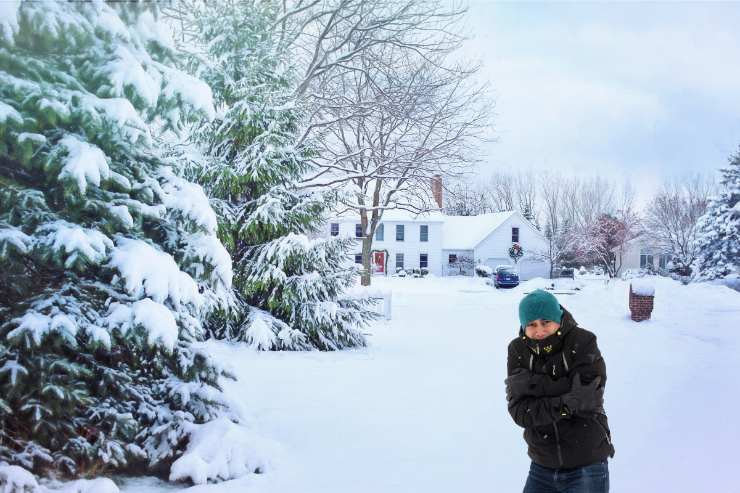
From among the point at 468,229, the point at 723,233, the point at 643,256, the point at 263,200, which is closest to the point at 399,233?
the point at 468,229

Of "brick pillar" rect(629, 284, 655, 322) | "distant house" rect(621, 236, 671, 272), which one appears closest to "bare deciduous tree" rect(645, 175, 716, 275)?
"distant house" rect(621, 236, 671, 272)

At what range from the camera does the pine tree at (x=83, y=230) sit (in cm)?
412

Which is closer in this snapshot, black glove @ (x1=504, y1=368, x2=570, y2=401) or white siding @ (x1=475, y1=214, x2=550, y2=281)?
black glove @ (x1=504, y1=368, x2=570, y2=401)

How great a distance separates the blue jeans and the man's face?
2.34ft

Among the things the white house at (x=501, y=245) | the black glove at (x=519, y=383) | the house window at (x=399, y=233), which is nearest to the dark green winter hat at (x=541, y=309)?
the black glove at (x=519, y=383)

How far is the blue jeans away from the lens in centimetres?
330

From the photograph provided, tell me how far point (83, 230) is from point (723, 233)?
3590 cm

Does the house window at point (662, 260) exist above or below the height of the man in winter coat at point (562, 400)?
above

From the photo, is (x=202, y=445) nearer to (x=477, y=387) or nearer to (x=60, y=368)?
(x=60, y=368)

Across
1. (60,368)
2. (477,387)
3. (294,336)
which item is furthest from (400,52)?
(60,368)

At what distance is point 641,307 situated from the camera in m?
Result: 18.2

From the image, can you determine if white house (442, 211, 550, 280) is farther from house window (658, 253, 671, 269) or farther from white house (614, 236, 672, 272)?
house window (658, 253, 671, 269)

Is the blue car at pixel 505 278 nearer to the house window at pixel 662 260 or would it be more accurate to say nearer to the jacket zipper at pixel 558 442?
the house window at pixel 662 260

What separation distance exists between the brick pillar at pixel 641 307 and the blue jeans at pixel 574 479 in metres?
16.2
